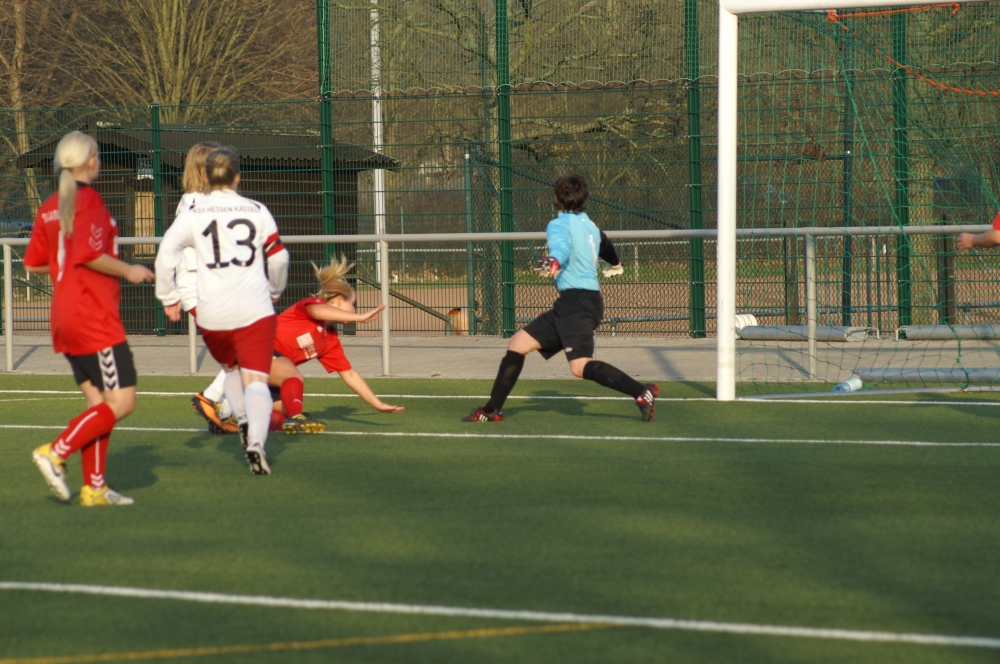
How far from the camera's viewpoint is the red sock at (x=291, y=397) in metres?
8.09

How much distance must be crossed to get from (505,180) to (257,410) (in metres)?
8.97

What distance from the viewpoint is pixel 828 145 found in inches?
432

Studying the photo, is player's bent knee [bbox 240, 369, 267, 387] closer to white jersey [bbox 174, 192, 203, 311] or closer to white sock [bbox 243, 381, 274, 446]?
white sock [bbox 243, 381, 274, 446]

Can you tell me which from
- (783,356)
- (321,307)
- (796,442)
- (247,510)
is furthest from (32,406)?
(783,356)

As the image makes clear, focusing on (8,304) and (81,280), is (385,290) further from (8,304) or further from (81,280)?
(81,280)

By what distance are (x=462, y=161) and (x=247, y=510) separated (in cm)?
1002

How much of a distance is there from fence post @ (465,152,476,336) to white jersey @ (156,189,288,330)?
874 centimetres

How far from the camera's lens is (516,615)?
4.04 m

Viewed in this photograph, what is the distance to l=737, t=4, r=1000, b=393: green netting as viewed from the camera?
34.6ft

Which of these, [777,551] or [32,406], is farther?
[32,406]

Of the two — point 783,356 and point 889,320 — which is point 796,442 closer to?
point 783,356

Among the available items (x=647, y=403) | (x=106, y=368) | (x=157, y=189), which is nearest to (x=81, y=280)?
(x=106, y=368)

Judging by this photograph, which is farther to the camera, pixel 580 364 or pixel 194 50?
pixel 194 50

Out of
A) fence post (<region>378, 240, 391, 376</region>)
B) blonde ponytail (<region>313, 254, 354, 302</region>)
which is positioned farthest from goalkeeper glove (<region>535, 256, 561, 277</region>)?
fence post (<region>378, 240, 391, 376</region>)
